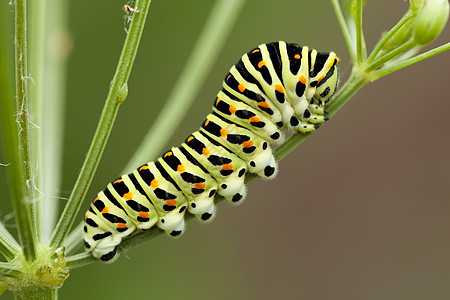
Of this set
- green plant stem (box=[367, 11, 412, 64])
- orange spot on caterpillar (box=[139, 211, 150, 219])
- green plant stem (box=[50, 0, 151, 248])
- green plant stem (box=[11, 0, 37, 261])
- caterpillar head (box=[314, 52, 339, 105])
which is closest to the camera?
green plant stem (box=[11, 0, 37, 261])

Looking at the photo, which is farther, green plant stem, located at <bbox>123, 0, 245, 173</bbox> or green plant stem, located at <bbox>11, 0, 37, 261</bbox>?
green plant stem, located at <bbox>123, 0, 245, 173</bbox>

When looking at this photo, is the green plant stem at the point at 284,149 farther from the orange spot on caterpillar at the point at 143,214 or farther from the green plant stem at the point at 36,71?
the green plant stem at the point at 36,71

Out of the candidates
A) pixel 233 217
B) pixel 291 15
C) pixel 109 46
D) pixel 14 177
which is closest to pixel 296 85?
pixel 14 177

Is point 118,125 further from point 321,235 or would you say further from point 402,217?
point 402,217

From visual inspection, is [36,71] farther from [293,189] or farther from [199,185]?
[293,189]

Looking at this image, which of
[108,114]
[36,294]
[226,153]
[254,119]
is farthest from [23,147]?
[254,119]

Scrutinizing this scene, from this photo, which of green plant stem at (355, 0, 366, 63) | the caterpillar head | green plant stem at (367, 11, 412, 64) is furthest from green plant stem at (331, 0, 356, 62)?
the caterpillar head

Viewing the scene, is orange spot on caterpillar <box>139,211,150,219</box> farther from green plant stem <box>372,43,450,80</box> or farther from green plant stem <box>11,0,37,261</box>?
green plant stem <box>372,43,450,80</box>
